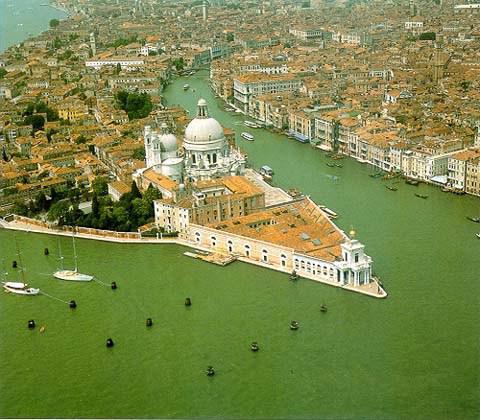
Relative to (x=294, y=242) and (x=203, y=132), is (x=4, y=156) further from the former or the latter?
(x=294, y=242)

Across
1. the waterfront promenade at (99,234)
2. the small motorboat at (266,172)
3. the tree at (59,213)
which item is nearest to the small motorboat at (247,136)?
the small motorboat at (266,172)

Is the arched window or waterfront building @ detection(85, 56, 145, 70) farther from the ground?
the arched window

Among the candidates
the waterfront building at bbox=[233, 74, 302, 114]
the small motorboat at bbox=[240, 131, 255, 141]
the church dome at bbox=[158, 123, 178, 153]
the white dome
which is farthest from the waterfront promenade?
the waterfront building at bbox=[233, 74, 302, 114]

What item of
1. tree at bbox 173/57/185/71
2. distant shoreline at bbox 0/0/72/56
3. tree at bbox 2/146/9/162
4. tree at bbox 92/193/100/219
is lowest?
tree at bbox 173/57/185/71

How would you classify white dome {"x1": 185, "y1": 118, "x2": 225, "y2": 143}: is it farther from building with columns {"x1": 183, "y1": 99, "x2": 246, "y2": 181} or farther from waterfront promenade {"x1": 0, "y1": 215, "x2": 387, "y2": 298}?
waterfront promenade {"x1": 0, "y1": 215, "x2": 387, "y2": 298}

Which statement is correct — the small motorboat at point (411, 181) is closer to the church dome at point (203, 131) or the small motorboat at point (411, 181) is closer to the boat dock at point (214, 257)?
the church dome at point (203, 131)

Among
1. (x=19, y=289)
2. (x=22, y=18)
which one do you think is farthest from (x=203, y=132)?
(x=22, y=18)

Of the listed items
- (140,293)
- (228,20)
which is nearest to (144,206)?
(140,293)
